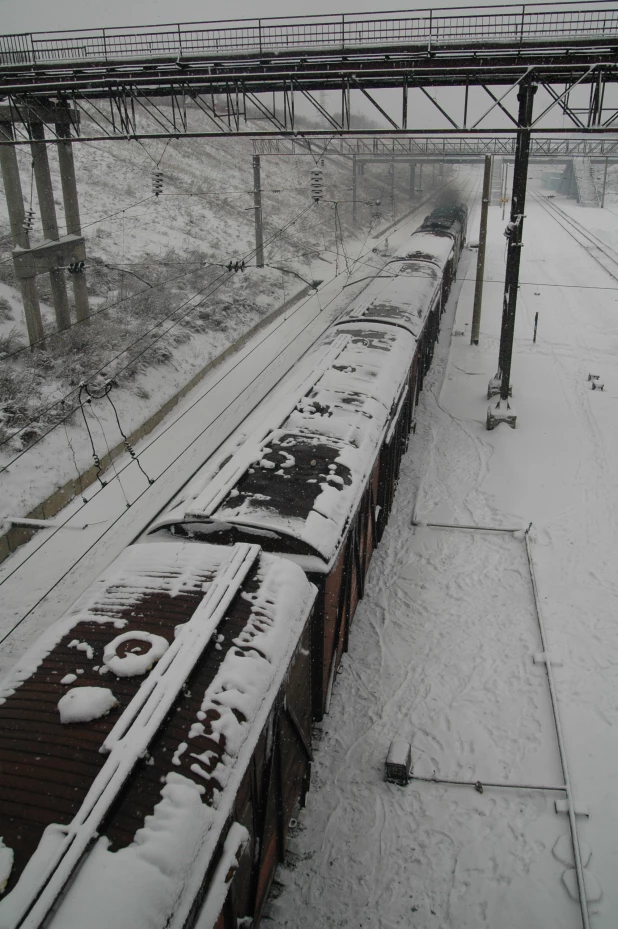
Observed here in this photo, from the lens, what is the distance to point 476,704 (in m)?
9.08

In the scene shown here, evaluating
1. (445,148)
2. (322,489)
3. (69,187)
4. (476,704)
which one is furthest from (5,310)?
(445,148)

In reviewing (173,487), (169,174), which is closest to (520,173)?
(173,487)

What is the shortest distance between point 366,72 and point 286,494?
11.7 meters

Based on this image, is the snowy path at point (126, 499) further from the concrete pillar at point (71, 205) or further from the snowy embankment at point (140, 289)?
the concrete pillar at point (71, 205)

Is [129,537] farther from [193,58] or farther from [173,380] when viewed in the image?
[193,58]

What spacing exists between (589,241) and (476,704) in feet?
158

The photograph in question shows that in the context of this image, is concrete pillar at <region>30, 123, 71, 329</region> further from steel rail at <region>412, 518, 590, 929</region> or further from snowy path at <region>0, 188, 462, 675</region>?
steel rail at <region>412, 518, 590, 929</region>

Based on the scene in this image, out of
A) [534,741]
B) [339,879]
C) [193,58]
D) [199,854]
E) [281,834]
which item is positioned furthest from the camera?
[193,58]

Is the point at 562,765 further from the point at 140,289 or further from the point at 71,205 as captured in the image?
the point at 140,289

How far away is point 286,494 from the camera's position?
7.84m

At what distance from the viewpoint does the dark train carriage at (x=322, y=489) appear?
23.9 ft

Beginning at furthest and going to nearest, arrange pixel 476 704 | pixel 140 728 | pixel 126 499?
1. pixel 126 499
2. pixel 476 704
3. pixel 140 728

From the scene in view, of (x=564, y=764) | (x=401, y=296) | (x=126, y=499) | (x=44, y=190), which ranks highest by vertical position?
(x=44, y=190)

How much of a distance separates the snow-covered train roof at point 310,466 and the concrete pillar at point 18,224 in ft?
35.1
